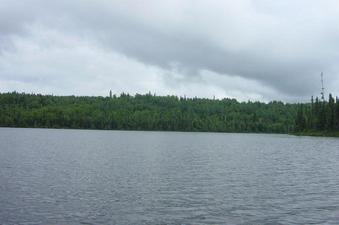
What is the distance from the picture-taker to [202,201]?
129 feet

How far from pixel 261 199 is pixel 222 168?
2554cm

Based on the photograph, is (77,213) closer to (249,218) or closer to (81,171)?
(249,218)

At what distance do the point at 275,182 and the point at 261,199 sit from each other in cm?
1220

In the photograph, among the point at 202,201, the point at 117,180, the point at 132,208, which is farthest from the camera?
the point at 117,180

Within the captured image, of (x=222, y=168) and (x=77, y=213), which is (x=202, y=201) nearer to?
(x=77, y=213)

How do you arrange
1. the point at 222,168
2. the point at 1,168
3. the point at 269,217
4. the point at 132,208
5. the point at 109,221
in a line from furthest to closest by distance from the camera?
the point at 222,168 → the point at 1,168 → the point at 132,208 → the point at 269,217 → the point at 109,221

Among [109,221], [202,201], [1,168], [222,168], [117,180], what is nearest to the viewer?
[109,221]

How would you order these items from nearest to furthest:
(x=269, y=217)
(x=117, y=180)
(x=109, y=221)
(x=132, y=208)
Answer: (x=109, y=221)
(x=269, y=217)
(x=132, y=208)
(x=117, y=180)

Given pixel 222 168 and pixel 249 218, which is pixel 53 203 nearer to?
pixel 249 218

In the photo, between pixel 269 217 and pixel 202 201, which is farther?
pixel 202 201

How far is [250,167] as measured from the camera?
6944 centimetres

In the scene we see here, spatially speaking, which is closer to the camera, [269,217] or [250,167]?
[269,217]

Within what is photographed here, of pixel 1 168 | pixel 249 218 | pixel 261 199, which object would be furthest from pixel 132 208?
pixel 1 168

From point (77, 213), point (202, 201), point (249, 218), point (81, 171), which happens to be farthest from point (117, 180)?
point (249, 218)
